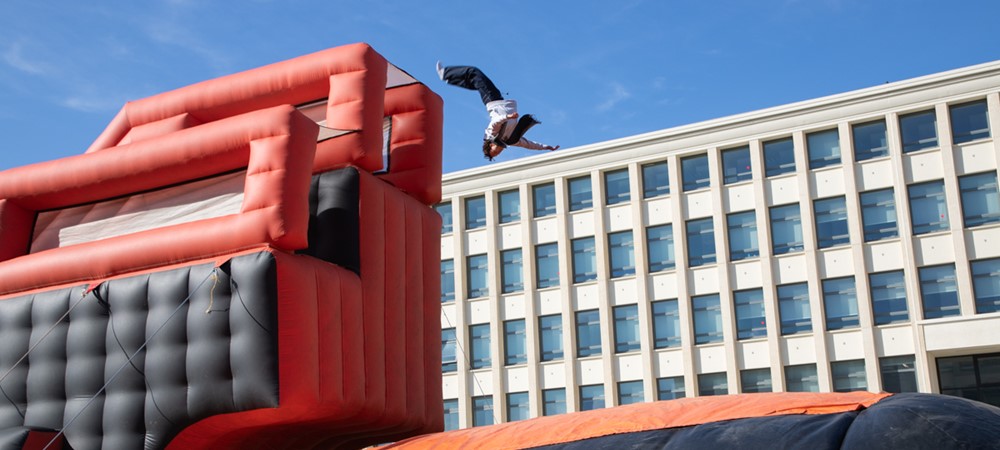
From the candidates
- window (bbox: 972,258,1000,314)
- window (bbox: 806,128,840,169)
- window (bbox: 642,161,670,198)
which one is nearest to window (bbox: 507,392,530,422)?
window (bbox: 642,161,670,198)

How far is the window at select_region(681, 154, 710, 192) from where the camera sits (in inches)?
1513

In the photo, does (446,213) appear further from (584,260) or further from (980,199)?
(980,199)

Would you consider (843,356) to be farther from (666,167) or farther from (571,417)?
(571,417)

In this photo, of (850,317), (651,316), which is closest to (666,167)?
(651,316)

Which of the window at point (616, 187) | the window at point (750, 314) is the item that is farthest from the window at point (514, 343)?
the window at point (750, 314)

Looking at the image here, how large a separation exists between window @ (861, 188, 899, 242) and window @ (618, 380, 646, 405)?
9228mm

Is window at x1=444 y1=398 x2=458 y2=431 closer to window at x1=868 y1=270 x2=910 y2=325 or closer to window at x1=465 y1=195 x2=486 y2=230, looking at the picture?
window at x1=465 y1=195 x2=486 y2=230

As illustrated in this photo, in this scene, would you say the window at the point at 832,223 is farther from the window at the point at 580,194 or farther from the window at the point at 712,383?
the window at the point at 580,194

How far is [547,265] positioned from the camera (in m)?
40.5

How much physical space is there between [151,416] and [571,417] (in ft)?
14.9

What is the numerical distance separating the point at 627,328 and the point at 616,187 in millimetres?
5229

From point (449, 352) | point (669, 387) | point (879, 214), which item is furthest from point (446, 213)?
point (879, 214)

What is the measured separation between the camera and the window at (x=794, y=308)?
36188 mm

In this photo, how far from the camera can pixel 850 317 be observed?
35500 mm
